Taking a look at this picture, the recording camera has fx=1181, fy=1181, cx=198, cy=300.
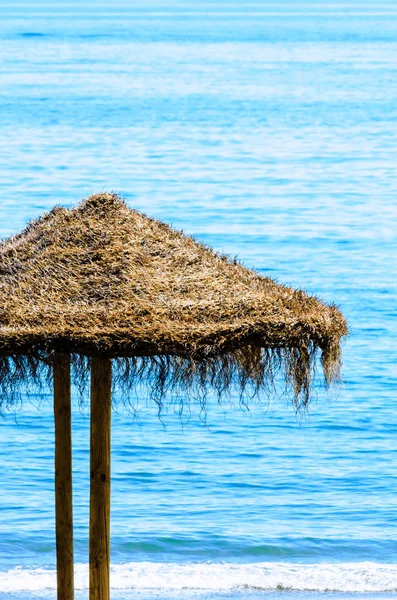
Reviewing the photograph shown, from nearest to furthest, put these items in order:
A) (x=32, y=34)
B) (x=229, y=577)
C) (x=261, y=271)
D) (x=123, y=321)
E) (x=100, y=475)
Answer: (x=123, y=321)
(x=100, y=475)
(x=229, y=577)
(x=261, y=271)
(x=32, y=34)

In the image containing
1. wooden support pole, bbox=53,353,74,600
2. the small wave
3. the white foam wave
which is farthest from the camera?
the small wave

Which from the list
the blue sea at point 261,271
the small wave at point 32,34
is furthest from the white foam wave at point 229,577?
the small wave at point 32,34

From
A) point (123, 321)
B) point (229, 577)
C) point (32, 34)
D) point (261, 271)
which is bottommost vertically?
point (229, 577)

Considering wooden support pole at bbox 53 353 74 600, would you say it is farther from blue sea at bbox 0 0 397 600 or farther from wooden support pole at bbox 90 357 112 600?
blue sea at bbox 0 0 397 600

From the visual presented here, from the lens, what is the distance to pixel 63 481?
19.4 feet

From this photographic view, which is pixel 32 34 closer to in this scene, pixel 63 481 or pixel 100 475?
pixel 63 481

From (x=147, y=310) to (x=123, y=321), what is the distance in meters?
0.14

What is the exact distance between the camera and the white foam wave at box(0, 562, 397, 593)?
30.8 feet

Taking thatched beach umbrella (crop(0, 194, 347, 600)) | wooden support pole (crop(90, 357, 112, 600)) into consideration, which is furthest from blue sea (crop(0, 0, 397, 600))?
thatched beach umbrella (crop(0, 194, 347, 600))

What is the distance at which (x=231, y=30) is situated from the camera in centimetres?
11294

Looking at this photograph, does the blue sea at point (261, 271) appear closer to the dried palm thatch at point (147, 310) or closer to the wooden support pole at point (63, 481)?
the wooden support pole at point (63, 481)

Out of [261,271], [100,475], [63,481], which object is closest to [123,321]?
[100,475]

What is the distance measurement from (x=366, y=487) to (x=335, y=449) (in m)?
1.48

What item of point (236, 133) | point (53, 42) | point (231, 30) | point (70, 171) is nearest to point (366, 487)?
point (70, 171)
